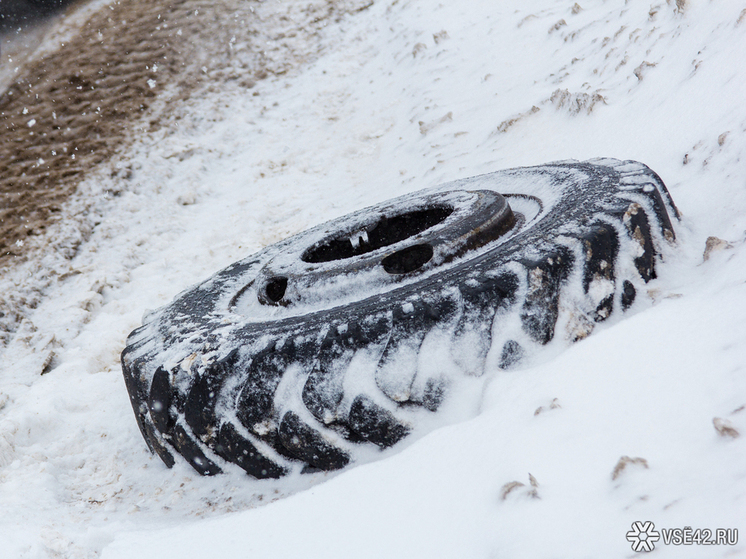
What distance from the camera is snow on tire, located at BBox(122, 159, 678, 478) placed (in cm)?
142

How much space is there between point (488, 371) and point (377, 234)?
120 centimetres

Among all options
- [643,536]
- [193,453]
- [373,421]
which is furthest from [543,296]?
[193,453]

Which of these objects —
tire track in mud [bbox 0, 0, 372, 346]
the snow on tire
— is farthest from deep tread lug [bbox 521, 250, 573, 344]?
tire track in mud [bbox 0, 0, 372, 346]

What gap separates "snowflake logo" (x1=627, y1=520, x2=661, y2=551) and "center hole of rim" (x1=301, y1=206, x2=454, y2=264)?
5.46 ft

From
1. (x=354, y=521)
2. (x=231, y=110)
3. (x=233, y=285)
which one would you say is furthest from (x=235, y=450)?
(x=231, y=110)

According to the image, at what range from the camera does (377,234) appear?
2.50m

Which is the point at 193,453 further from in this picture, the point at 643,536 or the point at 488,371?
the point at 643,536

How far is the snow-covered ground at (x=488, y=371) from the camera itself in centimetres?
99

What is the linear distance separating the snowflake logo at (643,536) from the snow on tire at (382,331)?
61cm

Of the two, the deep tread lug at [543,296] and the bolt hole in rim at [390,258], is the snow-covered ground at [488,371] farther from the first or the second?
the bolt hole in rim at [390,258]

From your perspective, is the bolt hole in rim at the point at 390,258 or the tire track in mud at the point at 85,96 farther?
the tire track in mud at the point at 85,96

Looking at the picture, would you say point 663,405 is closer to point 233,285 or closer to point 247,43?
point 233,285

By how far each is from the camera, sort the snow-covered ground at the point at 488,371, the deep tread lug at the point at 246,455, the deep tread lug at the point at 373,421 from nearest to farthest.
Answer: the snow-covered ground at the point at 488,371 → the deep tread lug at the point at 373,421 → the deep tread lug at the point at 246,455

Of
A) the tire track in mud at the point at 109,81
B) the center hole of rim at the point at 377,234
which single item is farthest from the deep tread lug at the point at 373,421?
the tire track in mud at the point at 109,81
